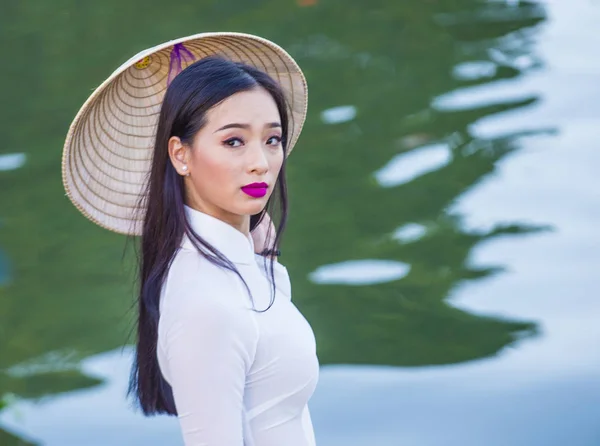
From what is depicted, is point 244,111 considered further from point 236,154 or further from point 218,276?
point 218,276

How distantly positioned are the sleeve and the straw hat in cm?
42

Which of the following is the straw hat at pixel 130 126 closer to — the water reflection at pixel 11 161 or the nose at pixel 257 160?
the nose at pixel 257 160

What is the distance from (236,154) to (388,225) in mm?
2760

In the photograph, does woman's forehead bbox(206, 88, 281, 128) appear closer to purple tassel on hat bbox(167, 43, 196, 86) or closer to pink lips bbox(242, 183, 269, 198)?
pink lips bbox(242, 183, 269, 198)

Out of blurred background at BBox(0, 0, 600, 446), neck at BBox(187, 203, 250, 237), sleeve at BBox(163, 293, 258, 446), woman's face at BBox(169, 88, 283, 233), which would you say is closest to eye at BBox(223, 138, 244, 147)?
woman's face at BBox(169, 88, 283, 233)

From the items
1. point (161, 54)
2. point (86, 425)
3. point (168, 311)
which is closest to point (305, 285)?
point (86, 425)

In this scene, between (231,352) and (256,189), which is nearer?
(231,352)

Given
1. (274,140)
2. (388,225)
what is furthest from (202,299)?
(388,225)

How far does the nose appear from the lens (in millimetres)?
1445

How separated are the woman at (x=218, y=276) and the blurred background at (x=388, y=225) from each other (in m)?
1.64

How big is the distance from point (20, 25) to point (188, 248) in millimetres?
4547

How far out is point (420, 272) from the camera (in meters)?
3.88

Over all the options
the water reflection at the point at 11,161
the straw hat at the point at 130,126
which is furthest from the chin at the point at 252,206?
the water reflection at the point at 11,161

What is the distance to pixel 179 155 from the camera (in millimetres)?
1499
